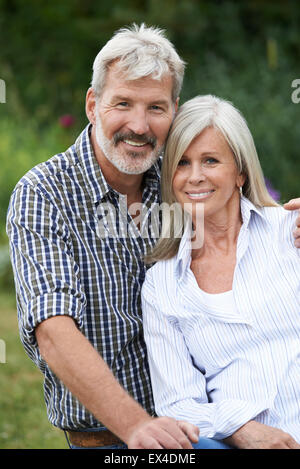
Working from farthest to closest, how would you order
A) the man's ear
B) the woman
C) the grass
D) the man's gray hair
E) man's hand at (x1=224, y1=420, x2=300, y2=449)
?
1. the grass
2. the man's ear
3. the man's gray hair
4. the woman
5. man's hand at (x1=224, y1=420, x2=300, y2=449)

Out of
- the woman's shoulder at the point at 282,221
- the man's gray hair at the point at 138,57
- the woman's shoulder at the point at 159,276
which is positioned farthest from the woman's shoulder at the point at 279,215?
the man's gray hair at the point at 138,57

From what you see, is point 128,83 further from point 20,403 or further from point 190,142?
point 20,403

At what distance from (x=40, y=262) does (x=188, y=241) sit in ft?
1.89

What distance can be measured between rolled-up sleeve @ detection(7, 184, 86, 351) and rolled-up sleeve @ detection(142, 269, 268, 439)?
0.29m

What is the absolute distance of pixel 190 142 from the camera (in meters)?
2.57

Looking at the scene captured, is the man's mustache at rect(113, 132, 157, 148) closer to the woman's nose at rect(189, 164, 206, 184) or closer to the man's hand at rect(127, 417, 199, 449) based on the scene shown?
the woman's nose at rect(189, 164, 206, 184)

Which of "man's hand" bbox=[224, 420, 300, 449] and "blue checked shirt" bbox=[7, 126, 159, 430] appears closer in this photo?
"man's hand" bbox=[224, 420, 300, 449]

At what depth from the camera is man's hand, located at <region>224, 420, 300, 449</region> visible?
2.25 meters

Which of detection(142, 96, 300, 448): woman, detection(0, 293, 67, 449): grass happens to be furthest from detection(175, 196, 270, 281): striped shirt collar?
detection(0, 293, 67, 449): grass

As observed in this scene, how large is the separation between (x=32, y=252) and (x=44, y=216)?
152mm

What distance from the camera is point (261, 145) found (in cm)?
560

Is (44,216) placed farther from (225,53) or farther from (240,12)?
(240,12)
